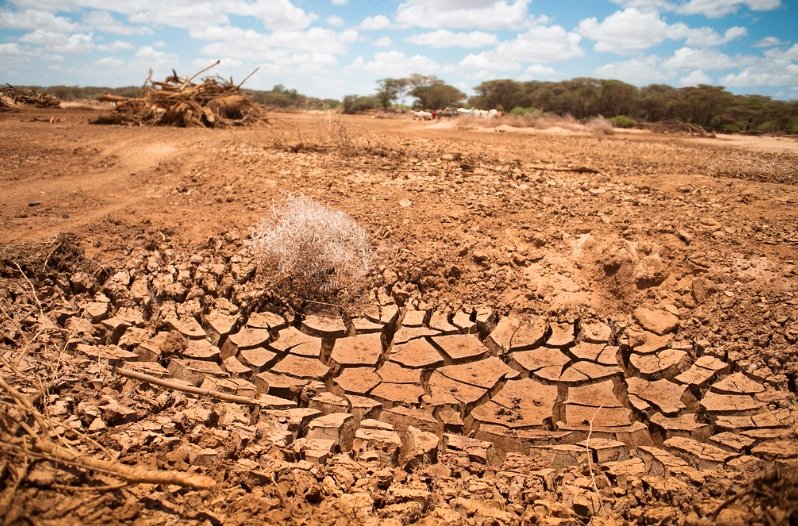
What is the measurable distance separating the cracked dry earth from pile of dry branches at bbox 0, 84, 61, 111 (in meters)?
6.21

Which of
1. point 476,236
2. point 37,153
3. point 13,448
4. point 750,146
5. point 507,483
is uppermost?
point 750,146

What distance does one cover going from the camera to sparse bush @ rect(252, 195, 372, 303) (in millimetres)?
4074

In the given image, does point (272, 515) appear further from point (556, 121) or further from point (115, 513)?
point (556, 121)

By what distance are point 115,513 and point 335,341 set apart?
203cm

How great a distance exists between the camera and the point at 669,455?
2.78m

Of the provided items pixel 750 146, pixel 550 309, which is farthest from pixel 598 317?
pixel 750 146

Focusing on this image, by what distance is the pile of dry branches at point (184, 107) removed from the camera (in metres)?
8.74

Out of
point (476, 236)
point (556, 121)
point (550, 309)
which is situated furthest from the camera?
point (556, 121)

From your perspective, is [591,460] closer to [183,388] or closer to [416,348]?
[416,348]

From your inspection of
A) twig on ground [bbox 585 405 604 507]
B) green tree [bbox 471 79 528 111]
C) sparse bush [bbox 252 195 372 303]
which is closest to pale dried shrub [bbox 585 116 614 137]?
green tree [bbox 471 79 528 111]

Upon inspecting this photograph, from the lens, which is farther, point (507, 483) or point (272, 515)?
point (507, 483)

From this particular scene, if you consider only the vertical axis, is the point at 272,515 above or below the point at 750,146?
below

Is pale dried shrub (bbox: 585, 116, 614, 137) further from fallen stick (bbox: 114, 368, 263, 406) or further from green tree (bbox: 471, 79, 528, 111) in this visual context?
fallen stick (bbox: 114, 368, 263, 406)

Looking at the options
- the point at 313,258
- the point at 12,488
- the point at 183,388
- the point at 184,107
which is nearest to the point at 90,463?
the point at 12,488
